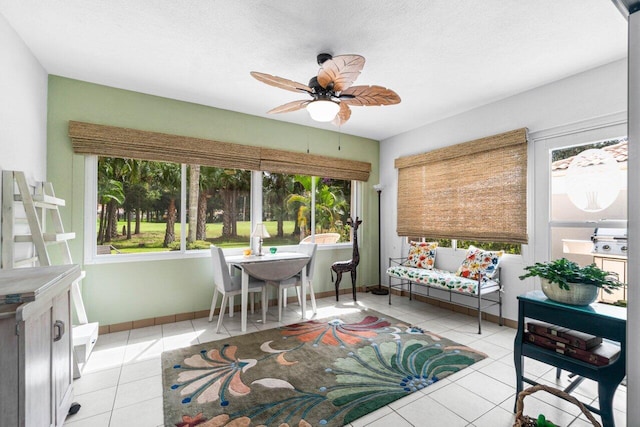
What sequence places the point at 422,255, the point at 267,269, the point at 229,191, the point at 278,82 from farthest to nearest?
1. the point at 422,255
2. the point at 229,191
3. the point at 267,269
4. the point at 278,82

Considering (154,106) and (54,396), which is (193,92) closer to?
(154,106)

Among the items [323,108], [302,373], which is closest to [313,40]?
[323,108]

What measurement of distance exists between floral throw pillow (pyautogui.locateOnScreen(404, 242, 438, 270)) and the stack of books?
2.21 meters

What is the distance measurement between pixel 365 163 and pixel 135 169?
319 centimetres

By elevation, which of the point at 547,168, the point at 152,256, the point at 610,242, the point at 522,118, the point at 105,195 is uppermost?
the point at 522,118

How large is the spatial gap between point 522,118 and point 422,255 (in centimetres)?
200

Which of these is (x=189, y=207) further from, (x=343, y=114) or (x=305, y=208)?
(x=343, y=114)

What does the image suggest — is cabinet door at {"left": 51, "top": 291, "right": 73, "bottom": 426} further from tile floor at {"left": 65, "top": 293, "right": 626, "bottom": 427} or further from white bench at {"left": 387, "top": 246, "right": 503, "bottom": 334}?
white bench at {"left": 387, "top": 246, "right": 503, "bottom": 334}

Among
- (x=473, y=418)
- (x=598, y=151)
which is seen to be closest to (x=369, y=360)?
(x=473, y=418)

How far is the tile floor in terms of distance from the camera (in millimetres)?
1805

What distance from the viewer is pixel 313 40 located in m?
2.26

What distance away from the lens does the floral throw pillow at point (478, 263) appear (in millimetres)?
→ 3355

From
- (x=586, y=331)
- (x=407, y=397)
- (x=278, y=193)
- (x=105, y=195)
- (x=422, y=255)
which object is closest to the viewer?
(x=586, y=331)

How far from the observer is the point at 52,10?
6.43 feet
